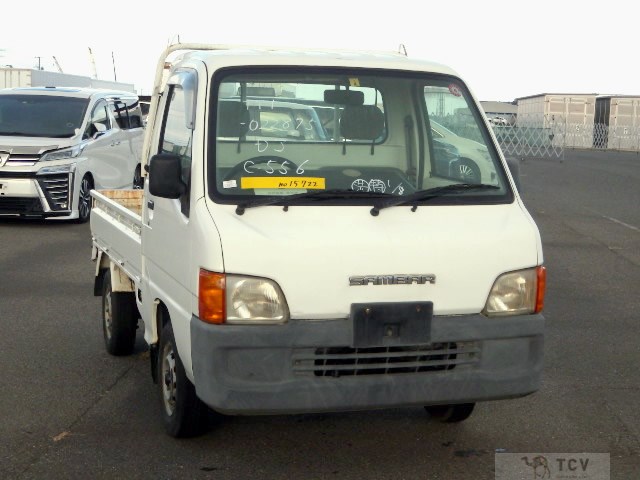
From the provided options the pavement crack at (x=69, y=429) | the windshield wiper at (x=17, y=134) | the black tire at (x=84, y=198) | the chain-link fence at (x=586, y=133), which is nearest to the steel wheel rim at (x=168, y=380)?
the pavement crack at (x=69, y=429)

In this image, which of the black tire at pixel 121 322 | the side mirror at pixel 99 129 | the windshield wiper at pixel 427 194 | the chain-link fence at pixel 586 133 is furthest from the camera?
the chain-link fence at pixel 586 133

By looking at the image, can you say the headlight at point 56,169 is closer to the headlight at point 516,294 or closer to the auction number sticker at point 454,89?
the auction number sticker at point 454,89

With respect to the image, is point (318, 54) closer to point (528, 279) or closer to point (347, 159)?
point (347, 159)

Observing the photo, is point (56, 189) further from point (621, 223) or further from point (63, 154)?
point (621, 223)

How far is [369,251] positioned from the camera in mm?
4867

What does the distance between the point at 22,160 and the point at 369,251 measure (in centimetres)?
1099

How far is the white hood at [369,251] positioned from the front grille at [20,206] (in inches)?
417

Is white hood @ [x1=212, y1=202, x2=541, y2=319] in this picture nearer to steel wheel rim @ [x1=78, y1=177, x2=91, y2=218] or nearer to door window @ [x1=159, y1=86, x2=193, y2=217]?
door window @ [x1=159, y1=86, x2=193, y2=217]

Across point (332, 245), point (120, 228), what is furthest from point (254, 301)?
point (120, 228)

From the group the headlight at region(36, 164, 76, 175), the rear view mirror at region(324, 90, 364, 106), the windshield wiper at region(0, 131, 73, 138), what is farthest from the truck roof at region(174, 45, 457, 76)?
the windshield wiper at region(0, 131, 73, 138)

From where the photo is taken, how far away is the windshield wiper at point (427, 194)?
16.6 feet

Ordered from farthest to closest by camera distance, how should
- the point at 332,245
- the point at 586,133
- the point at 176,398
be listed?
the point at 586,133 < the point at 176,398 < the point at 332,245

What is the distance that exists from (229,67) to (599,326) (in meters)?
4.78

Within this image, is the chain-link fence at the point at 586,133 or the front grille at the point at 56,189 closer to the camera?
the front grille at the point at 56,189
